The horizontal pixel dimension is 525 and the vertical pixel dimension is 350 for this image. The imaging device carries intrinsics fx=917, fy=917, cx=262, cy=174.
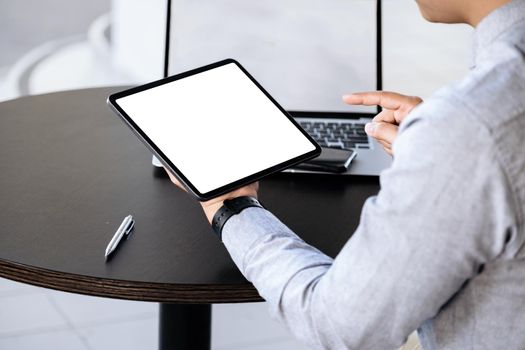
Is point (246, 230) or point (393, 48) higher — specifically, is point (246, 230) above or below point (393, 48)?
above

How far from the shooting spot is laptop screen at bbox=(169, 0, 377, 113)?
1.94 metres

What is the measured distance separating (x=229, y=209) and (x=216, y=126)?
218 millimetres

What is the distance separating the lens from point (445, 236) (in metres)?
0.94

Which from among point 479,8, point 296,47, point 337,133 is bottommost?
point 337,133

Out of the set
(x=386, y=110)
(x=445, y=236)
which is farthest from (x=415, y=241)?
(x=386, y=110)

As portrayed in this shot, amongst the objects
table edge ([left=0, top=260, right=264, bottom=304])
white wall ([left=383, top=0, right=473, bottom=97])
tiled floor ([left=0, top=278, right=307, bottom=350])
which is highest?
table edge ([left=0, top=260, right=264, bottom=304])

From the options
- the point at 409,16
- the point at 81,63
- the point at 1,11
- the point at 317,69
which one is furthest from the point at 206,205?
the point at 1,11

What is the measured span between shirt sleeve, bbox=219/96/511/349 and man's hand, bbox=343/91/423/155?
39 cm

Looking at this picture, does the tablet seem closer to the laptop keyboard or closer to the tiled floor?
the laptop keyboard

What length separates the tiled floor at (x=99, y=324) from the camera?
2.51 metres

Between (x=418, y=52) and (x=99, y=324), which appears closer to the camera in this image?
(x=99, y=324)

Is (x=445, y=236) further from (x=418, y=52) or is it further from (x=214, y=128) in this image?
(x=418, y=52)

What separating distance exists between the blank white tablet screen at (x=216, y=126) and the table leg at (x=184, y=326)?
1.39 ft

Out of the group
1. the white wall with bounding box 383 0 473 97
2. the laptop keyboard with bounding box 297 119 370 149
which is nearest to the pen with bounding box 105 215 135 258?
the laptop keyboard with bounding box 297 119 370 149
